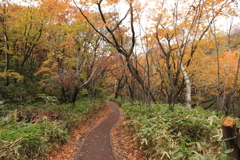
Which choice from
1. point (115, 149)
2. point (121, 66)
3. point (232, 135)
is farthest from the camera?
point (121, 66)

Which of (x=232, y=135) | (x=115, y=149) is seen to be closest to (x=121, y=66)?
(x=115, y=149)

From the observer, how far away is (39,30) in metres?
10.8

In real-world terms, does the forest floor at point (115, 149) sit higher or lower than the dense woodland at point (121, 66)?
lower

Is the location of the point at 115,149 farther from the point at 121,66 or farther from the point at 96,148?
the point at 121,66

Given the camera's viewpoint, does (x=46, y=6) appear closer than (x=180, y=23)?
No

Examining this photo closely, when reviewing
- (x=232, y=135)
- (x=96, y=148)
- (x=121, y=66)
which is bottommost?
(x=96, y=148)

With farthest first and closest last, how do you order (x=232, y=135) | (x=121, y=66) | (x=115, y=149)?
1. (x=121, y=66)
2. (x=115, y=149)
3. (x=232, y=135)

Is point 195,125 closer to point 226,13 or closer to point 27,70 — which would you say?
point 226,13

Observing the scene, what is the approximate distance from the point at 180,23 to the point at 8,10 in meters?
11.4

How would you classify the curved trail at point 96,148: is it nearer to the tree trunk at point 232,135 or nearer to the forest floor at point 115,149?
the forest floor at point 115,149

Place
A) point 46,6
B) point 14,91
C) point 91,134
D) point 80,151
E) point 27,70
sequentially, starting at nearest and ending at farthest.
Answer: point 80,151, point 91,134, point 46,6, point 14,91, point 27,70

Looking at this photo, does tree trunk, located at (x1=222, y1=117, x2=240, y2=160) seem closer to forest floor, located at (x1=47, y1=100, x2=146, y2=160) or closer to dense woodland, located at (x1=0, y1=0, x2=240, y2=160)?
dense woodland, located at (x1=0, y1=0, x2=240, y2=160)

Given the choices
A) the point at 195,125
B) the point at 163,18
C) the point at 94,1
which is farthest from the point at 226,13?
the point at 94,1

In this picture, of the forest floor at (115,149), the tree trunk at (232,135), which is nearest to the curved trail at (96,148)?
the forest floor at (115,149)
